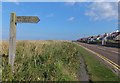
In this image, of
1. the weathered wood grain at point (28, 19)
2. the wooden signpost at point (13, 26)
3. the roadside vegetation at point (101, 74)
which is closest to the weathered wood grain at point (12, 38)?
the wooden signpost at point (13, 26)

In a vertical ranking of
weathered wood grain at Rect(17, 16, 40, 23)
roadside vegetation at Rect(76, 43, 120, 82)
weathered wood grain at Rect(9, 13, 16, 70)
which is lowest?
roadside vegetation at Rect(76, 43, 120, 82)

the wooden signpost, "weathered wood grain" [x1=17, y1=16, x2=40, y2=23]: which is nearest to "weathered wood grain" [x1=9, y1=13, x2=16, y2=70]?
the wooden signpost

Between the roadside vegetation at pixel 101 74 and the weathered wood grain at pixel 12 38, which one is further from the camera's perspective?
the roadside vegetation at pixel 101 74

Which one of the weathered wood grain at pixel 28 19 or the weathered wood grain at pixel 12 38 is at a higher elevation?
the weathered wood grain at pixel 28 19

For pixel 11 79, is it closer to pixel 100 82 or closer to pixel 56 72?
pixel 56 72

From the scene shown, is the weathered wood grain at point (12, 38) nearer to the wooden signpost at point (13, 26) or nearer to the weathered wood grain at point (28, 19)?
the wooden signpost at point (13, 26)

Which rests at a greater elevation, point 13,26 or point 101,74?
point 13,26

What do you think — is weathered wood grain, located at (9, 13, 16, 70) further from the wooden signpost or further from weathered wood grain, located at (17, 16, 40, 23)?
weathered wood grain, located at (17, 16, 40, 23)

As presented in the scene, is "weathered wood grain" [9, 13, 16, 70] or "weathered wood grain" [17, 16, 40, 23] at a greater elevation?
"weathered wood grain" [17, 16, 40, 23]

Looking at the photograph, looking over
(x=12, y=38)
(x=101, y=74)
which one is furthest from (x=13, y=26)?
(x=101, y=74)

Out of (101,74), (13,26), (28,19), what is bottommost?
(101,74)

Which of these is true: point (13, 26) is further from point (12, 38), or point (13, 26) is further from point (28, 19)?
point (28, 19)

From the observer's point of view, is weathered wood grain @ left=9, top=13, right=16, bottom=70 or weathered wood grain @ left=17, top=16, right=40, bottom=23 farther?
weathered wood grain @ left=17, top=16, right=40, bottom=23

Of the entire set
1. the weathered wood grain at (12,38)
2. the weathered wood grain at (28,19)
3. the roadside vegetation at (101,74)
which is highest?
the weathered wood grain at (28,19)
